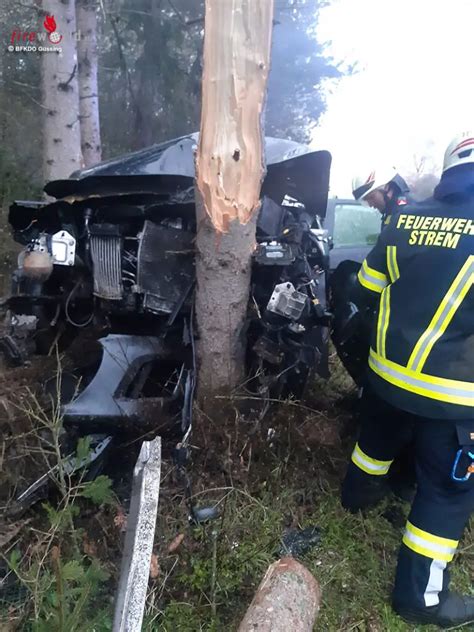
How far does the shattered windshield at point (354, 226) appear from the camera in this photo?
5.74 meters

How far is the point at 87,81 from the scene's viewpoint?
7109mm

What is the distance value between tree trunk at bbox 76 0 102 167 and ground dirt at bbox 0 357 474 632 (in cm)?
502

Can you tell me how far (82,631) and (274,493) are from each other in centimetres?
133

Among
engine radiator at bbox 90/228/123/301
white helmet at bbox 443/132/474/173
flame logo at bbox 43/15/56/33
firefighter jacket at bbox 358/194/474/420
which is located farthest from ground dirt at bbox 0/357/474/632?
flame logo at bbox 43/15/56/33

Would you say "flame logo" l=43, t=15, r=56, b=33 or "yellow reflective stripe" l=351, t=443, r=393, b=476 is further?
"flame logo" l=43, t=15, r=56, b=33

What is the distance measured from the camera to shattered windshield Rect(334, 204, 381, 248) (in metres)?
5.74

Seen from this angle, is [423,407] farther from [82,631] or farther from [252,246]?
[82,631]

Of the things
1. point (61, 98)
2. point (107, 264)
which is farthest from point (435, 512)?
point (61, 98)

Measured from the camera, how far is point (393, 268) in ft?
7.26

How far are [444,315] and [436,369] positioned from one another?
0.69ft

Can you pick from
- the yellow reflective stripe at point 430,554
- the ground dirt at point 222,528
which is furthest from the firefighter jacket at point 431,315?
the ground dirt at point 222,528

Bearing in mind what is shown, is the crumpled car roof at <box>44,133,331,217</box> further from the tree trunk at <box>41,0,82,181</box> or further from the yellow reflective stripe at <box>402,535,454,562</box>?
the tree trunk at <box>41,0,82,181</box>

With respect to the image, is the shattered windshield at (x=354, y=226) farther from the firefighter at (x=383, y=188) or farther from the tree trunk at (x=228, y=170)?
the tree trunk at (x=228, y=170)

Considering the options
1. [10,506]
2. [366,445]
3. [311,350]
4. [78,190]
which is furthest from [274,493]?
[78,190]
